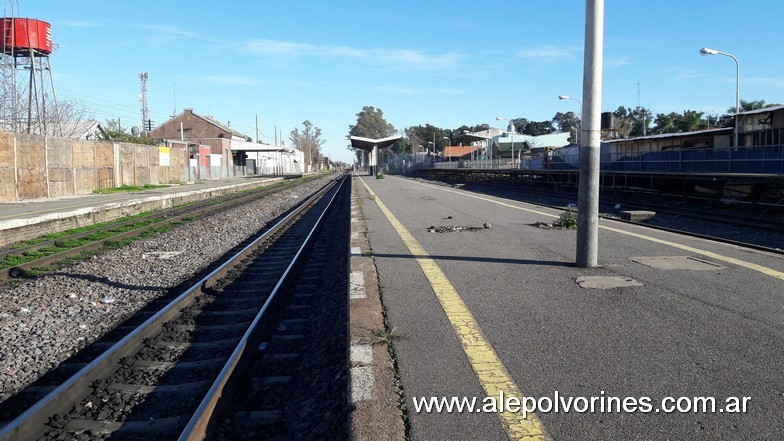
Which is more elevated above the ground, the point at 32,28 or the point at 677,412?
the point at 32,28

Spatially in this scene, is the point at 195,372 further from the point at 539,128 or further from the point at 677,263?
the point at 539,128

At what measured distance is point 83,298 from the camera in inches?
326

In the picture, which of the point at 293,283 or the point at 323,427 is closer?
the point at 323,427

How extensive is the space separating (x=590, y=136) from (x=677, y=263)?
2.17m

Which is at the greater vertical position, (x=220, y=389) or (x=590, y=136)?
(x=590, y=136)

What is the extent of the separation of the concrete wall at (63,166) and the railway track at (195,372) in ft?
52.9

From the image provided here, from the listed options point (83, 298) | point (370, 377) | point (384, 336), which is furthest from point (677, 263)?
point (83, 298)

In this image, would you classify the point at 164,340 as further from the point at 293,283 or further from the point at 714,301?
the point at 714,301

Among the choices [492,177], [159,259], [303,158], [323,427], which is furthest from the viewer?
[303,158]

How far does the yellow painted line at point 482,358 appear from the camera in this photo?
3293 millimetres

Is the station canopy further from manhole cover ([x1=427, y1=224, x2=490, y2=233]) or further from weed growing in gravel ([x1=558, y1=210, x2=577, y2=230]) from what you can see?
weed growing in gravel ([x1=558, y1=210, x2=577, y2=230])

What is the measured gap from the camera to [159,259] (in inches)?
464

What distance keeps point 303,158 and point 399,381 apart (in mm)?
141065

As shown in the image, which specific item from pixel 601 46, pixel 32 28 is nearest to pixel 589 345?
pixel 601 46
